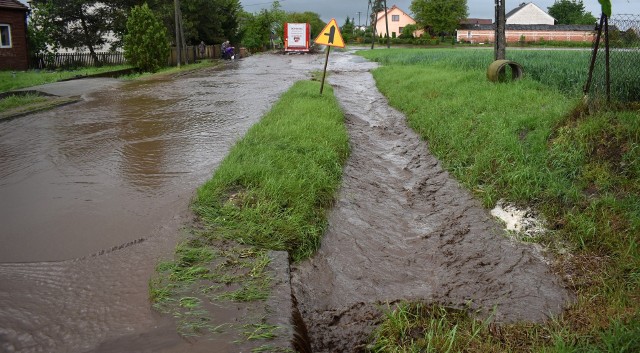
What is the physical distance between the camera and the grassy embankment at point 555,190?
3721mm

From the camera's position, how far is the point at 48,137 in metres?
9.09

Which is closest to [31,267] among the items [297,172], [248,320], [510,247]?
[248,320]

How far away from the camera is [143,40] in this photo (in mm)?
24453

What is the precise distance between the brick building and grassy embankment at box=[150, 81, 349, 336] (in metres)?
21.5

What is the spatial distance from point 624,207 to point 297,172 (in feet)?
11.8

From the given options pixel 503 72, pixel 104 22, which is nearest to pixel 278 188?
pixel 503 72

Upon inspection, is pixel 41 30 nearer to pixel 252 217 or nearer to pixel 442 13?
pixel 252 217

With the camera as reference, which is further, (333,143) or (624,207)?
(333,143)

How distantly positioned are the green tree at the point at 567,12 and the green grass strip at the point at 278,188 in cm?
8937

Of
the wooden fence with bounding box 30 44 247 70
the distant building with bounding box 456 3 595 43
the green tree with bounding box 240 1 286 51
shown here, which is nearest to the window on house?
the wooden fence with bounding box 30 44 247 70

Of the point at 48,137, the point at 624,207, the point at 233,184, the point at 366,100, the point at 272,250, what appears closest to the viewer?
the point at 272,250

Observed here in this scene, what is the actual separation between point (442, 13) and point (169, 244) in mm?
69455

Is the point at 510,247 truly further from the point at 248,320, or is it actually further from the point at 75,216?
the point at 75,216

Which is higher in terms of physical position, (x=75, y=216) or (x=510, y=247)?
(x=75, y=216)
